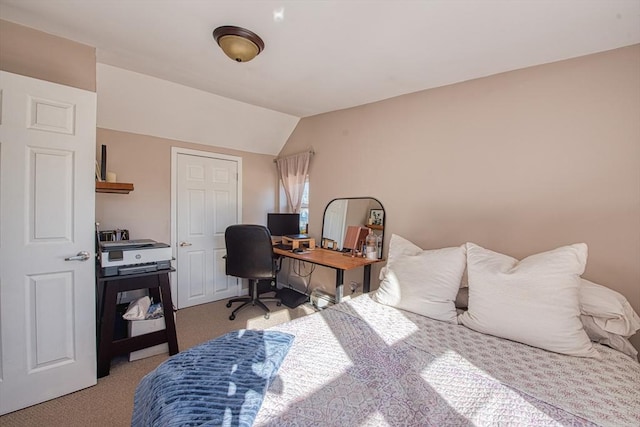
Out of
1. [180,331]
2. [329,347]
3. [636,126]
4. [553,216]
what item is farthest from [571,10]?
[180,331]

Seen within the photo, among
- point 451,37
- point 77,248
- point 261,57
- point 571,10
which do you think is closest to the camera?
point 571,10

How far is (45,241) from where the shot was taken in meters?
1.73

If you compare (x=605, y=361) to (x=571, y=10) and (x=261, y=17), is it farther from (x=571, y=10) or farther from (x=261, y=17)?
(x=261, y=17)

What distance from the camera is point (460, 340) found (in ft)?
4.66

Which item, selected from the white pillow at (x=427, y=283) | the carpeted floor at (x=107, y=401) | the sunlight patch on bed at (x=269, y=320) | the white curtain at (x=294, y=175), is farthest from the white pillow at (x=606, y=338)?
the white curtain at (x=294, y=175)

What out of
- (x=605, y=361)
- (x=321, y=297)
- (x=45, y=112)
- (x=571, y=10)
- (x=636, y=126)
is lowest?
(x=321, y=297)

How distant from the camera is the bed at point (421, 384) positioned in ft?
2.94

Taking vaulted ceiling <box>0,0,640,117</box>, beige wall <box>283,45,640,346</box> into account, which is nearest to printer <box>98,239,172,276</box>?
vaulted ceiling <box>0,0,640,117</box>

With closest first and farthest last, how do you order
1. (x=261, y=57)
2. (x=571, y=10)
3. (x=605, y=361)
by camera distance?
(x=605, y=361) → (x=571, y=10) → (x=261, y=57)

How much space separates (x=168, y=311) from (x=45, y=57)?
2.05 m

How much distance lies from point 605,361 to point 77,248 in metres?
3.04

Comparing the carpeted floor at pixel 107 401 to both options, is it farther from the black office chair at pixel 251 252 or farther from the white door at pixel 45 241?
the black office chair at pixel 251 252

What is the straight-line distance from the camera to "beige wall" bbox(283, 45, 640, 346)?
1652mm

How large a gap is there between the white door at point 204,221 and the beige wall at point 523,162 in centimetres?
193
